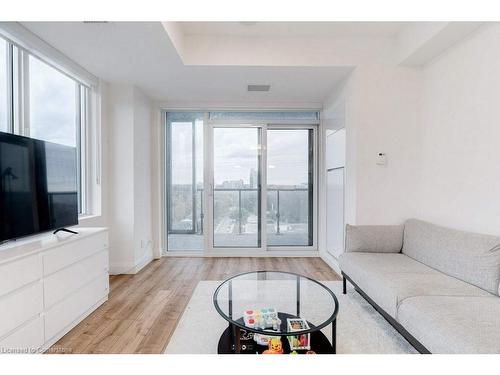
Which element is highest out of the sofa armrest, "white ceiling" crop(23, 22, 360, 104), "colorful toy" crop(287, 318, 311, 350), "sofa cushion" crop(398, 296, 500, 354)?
"white ceiling" crop(23, 22, 360, 104)

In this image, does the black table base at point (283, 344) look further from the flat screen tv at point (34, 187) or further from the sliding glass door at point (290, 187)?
the sliding glass door at point (290, 187)

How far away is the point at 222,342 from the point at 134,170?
2414 millimetres

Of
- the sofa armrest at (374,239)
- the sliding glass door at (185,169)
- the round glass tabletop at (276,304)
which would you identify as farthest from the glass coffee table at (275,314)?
the sliding glass door at (185,169)

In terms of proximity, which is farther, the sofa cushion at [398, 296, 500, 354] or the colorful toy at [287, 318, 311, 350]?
the colorful toy at [287, 318, 311, 350]

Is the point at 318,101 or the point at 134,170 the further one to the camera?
the point at 318,101

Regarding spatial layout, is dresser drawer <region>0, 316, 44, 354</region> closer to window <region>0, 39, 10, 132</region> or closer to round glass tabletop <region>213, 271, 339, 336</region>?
round glass tabletop <region>213, 271, 339, 336</region>

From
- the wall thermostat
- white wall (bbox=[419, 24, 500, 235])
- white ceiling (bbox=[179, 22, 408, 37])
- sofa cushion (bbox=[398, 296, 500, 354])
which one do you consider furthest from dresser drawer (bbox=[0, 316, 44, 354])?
white wall (bbox=[419, 24, 500, 235])

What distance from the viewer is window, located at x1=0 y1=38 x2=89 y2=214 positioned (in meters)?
2.03

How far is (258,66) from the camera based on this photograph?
2750mm

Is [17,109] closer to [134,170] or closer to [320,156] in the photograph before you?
[134,170]

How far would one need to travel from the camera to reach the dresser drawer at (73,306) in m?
1.70

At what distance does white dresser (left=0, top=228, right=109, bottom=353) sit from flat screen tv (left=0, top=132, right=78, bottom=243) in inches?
5.1
